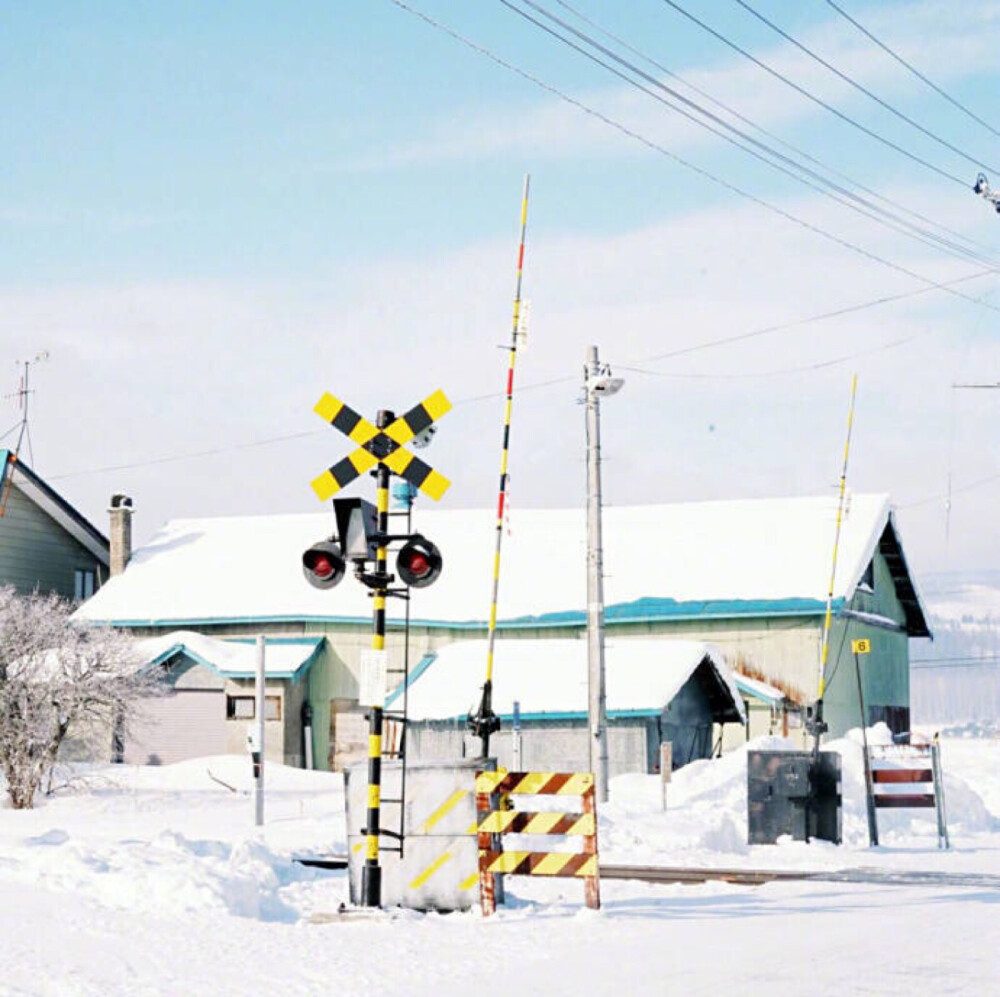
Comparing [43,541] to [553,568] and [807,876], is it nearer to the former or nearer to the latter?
[553,568]

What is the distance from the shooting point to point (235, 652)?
46062 mm

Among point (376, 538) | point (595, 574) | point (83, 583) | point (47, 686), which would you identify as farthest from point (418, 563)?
point (83, 583)

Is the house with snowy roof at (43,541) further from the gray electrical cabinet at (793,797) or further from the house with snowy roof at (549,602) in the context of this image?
the gray electrical cabinet at (793,797)

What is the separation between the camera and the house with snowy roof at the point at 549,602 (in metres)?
45.8

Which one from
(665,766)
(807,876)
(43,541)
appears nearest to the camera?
(807,876)

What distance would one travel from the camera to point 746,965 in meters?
11.5

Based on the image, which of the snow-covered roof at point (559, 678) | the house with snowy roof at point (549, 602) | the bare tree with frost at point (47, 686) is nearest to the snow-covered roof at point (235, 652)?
the house with snowy roof at point (549, 602)

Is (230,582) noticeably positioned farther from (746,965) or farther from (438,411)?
(746,965)

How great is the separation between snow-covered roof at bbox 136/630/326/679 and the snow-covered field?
78.2 ft

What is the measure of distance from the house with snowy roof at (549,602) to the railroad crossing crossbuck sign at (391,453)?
2769 cm

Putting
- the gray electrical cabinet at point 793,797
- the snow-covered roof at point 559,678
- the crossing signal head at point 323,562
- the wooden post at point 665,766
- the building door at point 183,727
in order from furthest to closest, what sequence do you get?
the building door at point 183,727 → the snow-covered roof at point 559,678 → the wooden post at point 665,766 → the gray electrical cabinet at point 793,797 → the crossing signal head at point 323,562

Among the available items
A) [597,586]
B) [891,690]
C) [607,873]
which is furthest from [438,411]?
[891,690]

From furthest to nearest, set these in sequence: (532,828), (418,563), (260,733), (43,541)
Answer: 1. (43,541)
2. (260,733)
3. (532,828)
4. (418,563)

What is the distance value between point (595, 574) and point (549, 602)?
18889 millimetres
